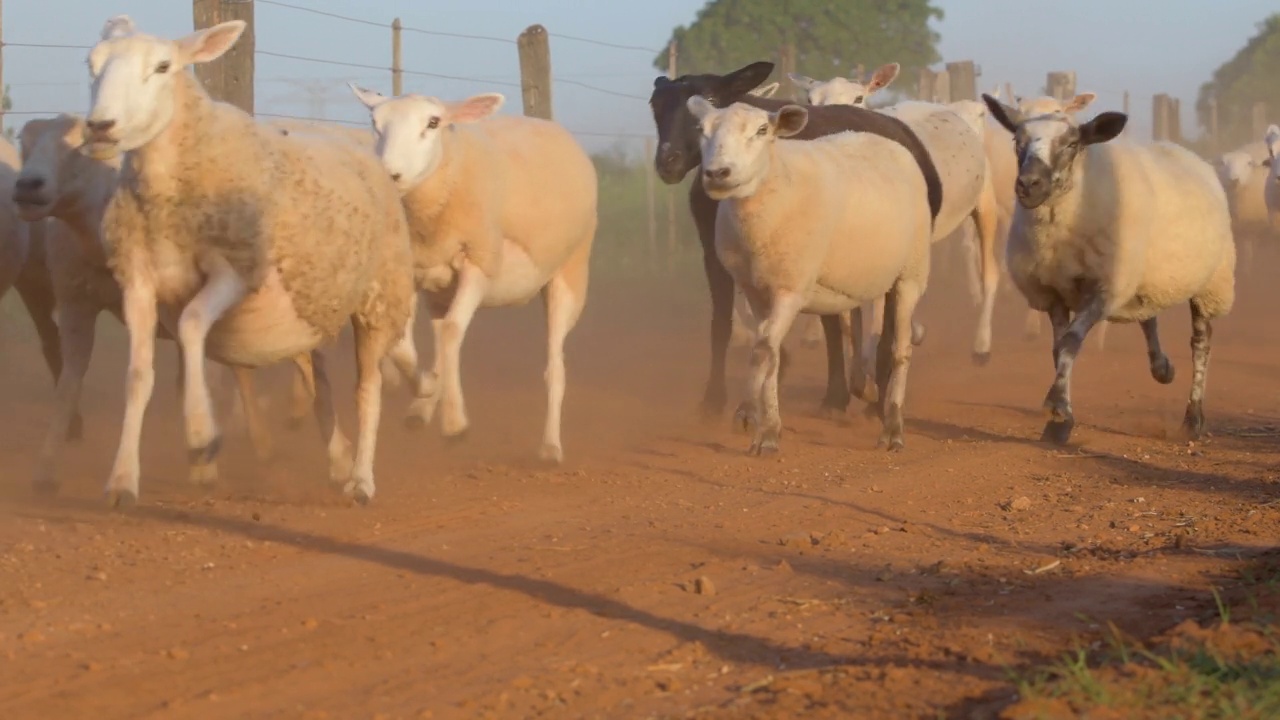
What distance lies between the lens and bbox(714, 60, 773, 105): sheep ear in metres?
12.3

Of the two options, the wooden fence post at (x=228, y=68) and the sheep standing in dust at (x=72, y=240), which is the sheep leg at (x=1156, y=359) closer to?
the wooden fence post at (x=228, y=68)

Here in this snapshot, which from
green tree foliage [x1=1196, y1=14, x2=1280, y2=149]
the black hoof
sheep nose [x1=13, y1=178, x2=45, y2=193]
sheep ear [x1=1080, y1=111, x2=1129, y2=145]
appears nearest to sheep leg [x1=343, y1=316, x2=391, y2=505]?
the black hoof

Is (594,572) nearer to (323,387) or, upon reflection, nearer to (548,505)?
(548,505)

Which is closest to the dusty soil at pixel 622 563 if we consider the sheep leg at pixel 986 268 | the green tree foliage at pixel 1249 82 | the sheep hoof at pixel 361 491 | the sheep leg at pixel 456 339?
the sheep hoof at pixel 361 491

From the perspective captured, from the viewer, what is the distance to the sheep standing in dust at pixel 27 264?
386 inches

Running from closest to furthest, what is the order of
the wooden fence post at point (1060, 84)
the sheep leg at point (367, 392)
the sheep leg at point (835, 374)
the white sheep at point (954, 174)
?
the sheep leg at point (367, 392) < the sheep leg at point (835, 374) < the white sheep at point (954, 174) < the wooden fence post at point (1060, 84)

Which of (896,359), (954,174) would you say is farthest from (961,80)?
(896,359)

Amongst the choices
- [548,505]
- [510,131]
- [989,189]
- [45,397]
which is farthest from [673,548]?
[989,189]

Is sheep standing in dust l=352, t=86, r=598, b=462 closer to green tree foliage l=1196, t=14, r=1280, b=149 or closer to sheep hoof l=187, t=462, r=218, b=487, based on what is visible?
sheep hoof l=187, t=462, r=218, b=487

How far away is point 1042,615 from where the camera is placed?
5543 mm

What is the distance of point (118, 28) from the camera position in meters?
7.90

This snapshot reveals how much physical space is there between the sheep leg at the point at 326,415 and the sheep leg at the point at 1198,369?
5.33 metres

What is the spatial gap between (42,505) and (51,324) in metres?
2.42

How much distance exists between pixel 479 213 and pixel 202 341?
235 cm
